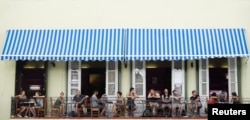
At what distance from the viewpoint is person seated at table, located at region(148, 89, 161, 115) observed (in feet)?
68.0

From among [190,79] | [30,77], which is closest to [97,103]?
[30,77]

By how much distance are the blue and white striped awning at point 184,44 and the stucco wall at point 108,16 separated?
504 mm

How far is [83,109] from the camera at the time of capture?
68.1 feet

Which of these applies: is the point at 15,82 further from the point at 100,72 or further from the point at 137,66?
the point at 137,66

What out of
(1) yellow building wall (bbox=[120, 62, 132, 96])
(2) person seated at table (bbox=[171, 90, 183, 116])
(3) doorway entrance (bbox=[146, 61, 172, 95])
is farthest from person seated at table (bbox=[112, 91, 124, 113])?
(2) person seated at table (bbox=[171, 90, 183, 116])

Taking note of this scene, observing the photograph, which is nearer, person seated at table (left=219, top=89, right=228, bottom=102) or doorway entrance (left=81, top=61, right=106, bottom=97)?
person seated at table (left=219, top=89, right=228, bottom=102)

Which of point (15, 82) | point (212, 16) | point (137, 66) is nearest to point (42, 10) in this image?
point (15, 82)

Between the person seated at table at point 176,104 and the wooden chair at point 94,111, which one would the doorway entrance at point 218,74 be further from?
the wooden chair at point 94,111

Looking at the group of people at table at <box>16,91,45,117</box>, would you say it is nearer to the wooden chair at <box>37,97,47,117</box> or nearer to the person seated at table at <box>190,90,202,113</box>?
the wooden chair at <box>37,97,47,117</box>

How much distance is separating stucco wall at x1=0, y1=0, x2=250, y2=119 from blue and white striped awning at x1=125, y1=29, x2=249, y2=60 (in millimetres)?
504

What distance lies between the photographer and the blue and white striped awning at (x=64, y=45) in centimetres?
2081

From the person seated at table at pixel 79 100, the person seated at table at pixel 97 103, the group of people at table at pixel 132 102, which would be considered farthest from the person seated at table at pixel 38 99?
the person seated at table at pixel 97 103

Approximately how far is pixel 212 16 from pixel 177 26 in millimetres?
1668

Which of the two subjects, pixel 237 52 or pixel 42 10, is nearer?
pixel 237 52
